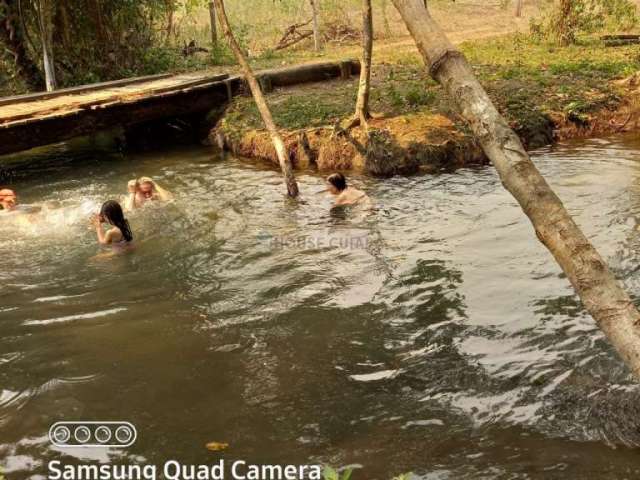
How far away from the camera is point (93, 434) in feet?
15.2

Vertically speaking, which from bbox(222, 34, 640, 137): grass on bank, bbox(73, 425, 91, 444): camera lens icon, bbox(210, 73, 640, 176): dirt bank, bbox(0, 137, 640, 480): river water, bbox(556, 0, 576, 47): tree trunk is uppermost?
bbox(556, 0, 576, 47): tree trunk

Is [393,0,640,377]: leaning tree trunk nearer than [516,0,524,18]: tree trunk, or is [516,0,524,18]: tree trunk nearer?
[393,0,640,377]: leaning tree trunk

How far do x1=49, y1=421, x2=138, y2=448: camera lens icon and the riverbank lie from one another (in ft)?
24.9

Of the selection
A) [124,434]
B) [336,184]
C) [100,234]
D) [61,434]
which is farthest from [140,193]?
[124,434]

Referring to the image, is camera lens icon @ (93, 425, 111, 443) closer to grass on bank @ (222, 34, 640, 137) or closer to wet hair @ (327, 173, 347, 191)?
wet hair @ (327, 173, 347, 191)

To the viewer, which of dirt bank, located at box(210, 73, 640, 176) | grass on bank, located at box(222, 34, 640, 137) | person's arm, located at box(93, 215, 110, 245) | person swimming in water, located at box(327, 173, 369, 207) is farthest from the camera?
grass on bank, located at box(222, 34, 640, 137)

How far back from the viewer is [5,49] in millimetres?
16906

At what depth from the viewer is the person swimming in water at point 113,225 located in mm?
8492

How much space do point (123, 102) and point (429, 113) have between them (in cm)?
593

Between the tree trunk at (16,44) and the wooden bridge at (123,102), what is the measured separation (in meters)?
3.14

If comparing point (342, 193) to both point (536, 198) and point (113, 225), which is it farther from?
point (536, 198)

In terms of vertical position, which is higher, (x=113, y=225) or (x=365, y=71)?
(x=365, y=71)

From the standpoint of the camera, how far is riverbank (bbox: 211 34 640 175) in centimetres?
1159

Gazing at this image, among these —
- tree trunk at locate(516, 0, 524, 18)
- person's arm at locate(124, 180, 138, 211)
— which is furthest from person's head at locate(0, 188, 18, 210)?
tree trunk at locate(516, 0, 524, 18)
